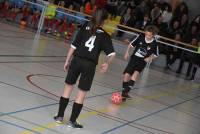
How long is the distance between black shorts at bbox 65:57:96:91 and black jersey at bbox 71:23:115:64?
0.06 m

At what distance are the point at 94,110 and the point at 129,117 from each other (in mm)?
621

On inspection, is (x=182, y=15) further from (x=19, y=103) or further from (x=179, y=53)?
(x=19, y=103)

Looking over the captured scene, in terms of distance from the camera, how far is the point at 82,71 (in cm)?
589

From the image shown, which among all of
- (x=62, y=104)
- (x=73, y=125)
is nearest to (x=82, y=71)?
(x=62, y=104)

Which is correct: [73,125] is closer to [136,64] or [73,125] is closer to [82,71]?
[82,71]

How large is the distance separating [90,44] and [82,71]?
36 cm

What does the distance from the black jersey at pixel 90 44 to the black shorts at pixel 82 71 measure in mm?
64

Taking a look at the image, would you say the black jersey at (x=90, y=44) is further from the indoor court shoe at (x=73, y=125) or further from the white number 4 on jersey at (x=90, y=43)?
the indoor court shoe at (x=73, y=125)

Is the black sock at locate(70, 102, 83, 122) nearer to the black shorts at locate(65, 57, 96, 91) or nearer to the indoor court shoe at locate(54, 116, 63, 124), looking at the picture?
the indoor court shoe at locate(54, 116, 63, 124)

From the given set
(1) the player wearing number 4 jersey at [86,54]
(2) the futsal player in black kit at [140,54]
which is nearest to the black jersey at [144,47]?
(2) the futsal player in black kit at [140,54]

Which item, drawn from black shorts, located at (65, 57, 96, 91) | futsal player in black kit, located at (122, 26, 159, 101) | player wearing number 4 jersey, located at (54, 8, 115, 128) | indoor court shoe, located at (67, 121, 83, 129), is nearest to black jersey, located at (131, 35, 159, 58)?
futsal player in black kit, located at (122, 26, 159, 101)

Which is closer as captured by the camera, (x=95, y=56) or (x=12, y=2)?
(x=95, y=56)

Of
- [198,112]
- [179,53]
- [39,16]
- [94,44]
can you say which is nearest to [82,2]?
[39,16]

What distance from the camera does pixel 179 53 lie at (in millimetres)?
18453
